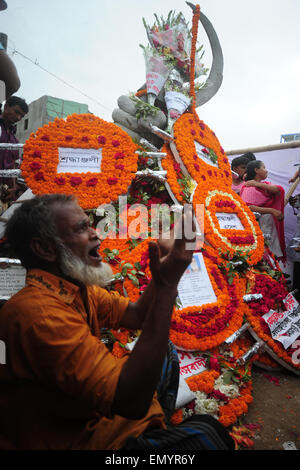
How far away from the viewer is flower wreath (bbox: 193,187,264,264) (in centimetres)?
408

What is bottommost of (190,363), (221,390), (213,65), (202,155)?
(221,390)

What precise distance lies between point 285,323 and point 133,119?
3.95m

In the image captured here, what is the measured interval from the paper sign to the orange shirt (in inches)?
57.3

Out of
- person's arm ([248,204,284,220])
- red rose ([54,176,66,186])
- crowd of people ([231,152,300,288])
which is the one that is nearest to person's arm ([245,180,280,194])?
crowd of people ([231,152,300,288])

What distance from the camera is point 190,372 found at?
276 cm

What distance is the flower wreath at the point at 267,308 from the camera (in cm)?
333

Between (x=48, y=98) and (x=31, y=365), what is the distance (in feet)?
66.5

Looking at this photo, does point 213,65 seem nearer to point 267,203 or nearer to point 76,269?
point 267,203

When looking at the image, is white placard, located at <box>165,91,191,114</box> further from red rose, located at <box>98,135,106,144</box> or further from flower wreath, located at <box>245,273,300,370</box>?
flower wreath, located at <box>245,273,300,370</box>

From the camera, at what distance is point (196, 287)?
333 cm

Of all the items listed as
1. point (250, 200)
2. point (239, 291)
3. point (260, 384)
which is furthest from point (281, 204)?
point (260, 384)

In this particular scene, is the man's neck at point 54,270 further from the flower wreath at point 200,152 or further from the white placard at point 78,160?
the flower wreath at point 200,152

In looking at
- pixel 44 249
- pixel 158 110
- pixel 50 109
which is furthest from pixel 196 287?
pixel 50 109
